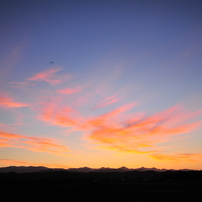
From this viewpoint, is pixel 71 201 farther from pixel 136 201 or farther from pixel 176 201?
pixel 176 201

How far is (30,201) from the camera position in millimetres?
39094

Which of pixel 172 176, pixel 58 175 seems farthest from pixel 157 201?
pixel 58 175

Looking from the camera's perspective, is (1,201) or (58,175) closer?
(1,201)

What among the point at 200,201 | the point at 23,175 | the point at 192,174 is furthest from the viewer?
the point at 23,175

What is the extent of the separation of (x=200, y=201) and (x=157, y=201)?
307 inches

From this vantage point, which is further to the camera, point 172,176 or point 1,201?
point 172,176

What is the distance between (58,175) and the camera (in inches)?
7864

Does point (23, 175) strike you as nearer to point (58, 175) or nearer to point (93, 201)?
point (58, 175)

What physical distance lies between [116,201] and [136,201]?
3.88 metres

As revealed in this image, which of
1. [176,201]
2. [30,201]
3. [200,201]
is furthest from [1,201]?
[200,201]

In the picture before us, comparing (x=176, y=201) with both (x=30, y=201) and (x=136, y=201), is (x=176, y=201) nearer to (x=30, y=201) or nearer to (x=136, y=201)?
(x=136, y=201)

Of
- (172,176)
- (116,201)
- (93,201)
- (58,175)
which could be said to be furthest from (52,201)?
(58,175)

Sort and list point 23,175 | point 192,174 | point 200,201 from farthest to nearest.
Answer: point 23,175 < point 192,174 < point 200,201

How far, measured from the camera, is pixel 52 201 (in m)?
38.8
